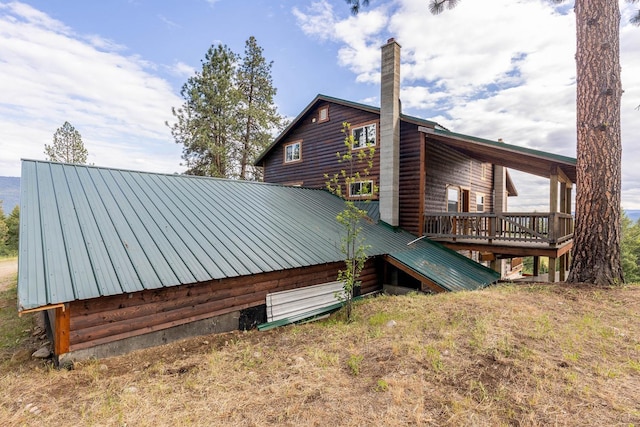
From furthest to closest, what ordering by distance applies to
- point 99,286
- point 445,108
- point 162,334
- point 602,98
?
point 445,108 < point 602,98 < point 162,334 < point 99,286

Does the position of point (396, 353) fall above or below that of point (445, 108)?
below

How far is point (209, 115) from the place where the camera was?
22234mm

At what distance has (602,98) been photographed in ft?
21.2

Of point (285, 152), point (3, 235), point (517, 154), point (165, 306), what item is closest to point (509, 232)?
point (517, 154)

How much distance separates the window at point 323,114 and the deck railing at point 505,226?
693 centimetres

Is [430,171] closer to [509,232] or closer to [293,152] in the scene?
[509,232]

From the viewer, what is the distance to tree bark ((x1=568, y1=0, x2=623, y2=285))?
21.0 feet

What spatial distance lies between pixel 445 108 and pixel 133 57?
21.8 metres

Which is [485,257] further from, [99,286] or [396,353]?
[99,286]

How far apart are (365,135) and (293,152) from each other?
4.78 metres

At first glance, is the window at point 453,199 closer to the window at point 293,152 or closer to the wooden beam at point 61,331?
the window at point 293,152

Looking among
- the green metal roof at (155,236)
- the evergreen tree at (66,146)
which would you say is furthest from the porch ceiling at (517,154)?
the evergreen tree at (66,146)

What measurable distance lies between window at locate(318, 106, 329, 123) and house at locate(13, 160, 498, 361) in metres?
6.54

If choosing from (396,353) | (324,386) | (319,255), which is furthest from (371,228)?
(324,386)
